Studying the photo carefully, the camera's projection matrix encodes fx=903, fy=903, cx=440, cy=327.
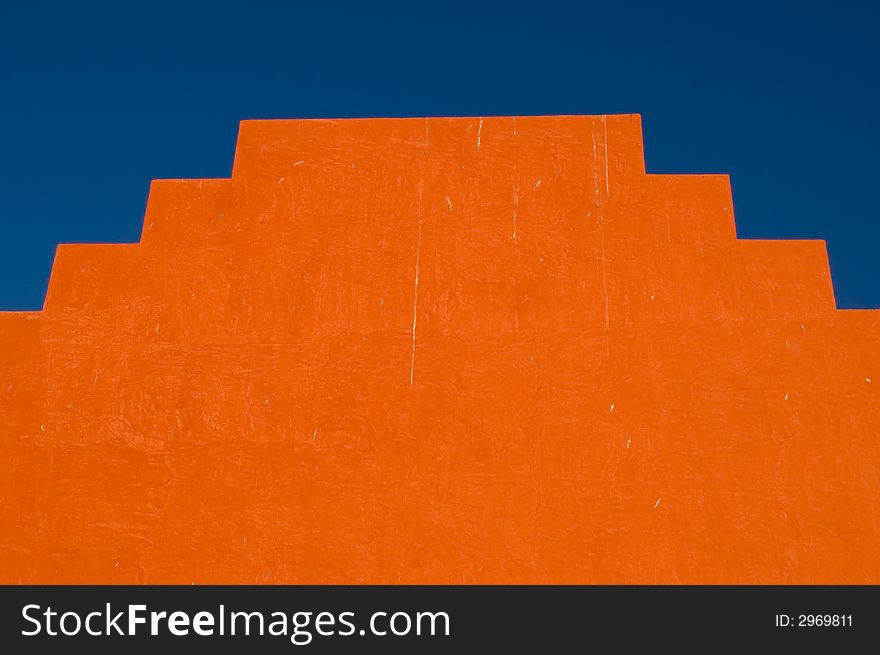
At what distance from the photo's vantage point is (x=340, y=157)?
25.9 ft

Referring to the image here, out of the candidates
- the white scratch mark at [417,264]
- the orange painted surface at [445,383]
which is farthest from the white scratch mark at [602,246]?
the white scratch mark at [417,264]

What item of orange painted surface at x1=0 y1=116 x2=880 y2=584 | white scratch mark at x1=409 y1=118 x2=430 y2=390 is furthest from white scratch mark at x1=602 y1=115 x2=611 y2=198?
white scratch mark at x1=409 y1=118 x2=430 y2=390

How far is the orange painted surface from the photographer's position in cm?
697

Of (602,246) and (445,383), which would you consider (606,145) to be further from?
(445,383)

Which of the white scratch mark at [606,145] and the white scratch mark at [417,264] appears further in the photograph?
the white scratch mark at [606,145]

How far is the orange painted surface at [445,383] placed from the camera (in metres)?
6.97

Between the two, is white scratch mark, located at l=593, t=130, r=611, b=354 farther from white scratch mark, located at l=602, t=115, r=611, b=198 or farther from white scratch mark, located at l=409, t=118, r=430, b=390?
white scratch mark, located at l=409, t=118, r=430, b=390

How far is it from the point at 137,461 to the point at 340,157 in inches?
121

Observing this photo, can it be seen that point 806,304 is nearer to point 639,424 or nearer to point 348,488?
point 639,424

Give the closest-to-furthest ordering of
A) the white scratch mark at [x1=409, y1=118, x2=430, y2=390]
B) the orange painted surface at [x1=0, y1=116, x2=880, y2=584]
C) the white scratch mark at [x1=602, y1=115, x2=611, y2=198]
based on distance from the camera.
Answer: the orange painted surface at [x1=0, y1=116, x2=880, y2=584] → the white scratch mark at [x1=409, y1=118, x2=430, y2=390] → the white scratch mark at [x1=602, y1=115, x2=611, y2=198]

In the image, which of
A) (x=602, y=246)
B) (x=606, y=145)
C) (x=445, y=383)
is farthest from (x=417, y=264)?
(x=606, y=145)

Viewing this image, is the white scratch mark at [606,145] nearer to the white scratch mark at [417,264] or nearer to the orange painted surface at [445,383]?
the orange painted surface at [445,383]

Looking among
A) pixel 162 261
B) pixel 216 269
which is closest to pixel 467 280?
pixel 216 269

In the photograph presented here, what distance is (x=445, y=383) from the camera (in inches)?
286
